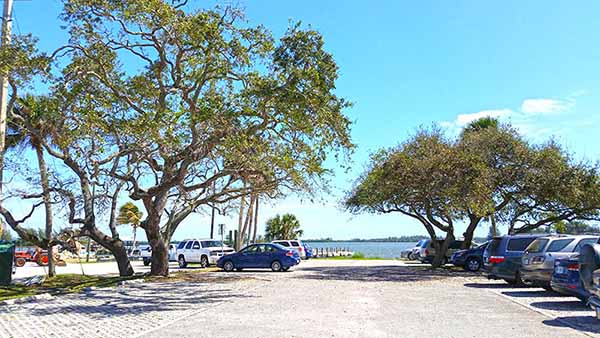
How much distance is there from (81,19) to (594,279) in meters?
14.5

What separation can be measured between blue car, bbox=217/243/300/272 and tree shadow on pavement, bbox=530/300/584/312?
15.1 metres

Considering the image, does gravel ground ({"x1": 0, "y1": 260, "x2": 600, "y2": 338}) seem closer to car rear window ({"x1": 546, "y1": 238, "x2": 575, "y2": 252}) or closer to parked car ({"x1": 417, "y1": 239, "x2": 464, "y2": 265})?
car rear window ({"x1": 546, "y1": 238, "x2": 575, "y2": 252})

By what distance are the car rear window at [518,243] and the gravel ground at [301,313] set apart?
130 centimetres

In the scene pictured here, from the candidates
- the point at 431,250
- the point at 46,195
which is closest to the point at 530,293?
the point at 46,195

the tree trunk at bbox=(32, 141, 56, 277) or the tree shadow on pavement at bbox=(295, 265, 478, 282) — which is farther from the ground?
the tree trunk at bbox=(32, 141, 56, 277)

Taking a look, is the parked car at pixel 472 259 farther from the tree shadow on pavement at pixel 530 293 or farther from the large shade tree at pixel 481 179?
the tree shadow on pavement at pixel 530 293

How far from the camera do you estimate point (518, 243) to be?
18.3 metres

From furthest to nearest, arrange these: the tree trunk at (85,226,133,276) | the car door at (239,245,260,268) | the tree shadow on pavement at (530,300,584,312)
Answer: the car door at (239,245,260,268), the tree trunk at (85,226,133,276), the tree shadow on pavement at (530,300,584,312)

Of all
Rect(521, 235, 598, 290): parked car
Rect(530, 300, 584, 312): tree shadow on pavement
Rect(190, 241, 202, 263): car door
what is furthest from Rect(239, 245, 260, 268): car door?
Rect(530, 300, 584, 312): tree shadow on pavement

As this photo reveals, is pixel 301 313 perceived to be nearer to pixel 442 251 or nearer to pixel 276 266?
pixel 276 266

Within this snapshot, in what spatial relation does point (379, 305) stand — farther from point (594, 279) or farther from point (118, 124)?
point (118, 124)

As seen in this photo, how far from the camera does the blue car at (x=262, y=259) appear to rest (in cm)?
2731

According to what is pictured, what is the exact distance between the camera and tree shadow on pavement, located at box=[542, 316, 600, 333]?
32.7 ft

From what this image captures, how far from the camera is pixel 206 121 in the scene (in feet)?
51.6
